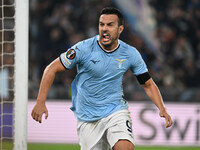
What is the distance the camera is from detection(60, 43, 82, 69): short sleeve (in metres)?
4.95

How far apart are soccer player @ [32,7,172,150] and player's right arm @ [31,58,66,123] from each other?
0.02 metres

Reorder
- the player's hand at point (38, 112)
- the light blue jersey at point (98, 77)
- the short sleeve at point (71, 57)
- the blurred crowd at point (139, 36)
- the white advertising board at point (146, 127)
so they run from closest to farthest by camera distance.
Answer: the player's hand at point (38, 112) < the short sleeve at point (71, 57) < the light blue jersey at point (98, 77) < the white advertising board at point (146, 127) < the blurred crowd at point (139, 36)

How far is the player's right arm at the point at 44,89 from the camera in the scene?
15.2 ft

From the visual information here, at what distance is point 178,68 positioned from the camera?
11.8 m


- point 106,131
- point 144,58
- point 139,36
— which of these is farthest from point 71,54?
point 139,36

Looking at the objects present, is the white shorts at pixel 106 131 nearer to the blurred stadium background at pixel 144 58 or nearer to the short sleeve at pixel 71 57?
the short sleeve at pixel 71 57

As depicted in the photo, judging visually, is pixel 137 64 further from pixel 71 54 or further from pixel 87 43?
pixel 71 54

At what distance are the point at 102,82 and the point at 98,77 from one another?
7cm

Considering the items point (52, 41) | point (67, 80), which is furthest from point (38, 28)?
point (67, 80)

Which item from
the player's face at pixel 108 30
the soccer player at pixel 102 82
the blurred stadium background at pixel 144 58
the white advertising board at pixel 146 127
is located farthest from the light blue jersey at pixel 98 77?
the white advertising board at pixel 146 127

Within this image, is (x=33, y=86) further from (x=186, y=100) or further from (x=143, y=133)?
(x=186, y=100)

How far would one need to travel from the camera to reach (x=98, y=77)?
16.7 feet

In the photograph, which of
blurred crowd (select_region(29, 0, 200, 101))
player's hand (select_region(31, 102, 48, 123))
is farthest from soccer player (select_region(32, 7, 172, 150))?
blurred crowd (select_region(29, 0, 200, 101))

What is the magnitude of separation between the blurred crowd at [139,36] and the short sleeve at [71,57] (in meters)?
6.11
